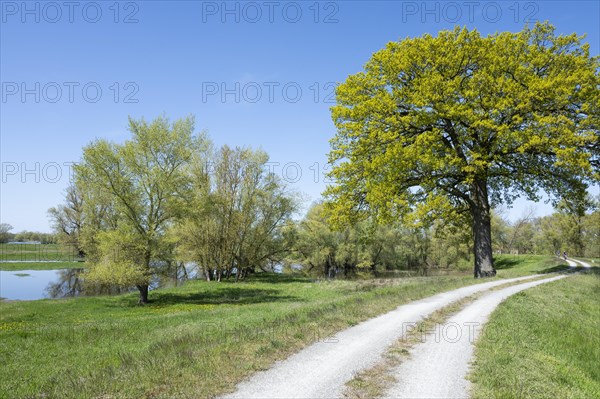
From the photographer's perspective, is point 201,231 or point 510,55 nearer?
point 510,55

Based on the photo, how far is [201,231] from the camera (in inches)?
1661

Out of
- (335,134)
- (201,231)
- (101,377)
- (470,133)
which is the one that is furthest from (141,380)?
(201,231)

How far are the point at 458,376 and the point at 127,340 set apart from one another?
12517 millimetres

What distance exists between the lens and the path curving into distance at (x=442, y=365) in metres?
7.11

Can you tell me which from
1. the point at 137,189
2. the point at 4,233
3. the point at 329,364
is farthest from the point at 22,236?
the point at 329,364

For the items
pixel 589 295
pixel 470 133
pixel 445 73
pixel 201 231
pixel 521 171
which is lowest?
pixel 589 295

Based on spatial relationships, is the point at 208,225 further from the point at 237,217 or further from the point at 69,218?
the point at 69,218

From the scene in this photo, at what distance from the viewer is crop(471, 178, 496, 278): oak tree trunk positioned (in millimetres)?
26250

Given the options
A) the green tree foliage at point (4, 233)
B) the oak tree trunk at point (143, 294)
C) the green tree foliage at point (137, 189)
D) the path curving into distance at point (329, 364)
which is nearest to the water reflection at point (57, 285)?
the oak tree trunk at point (143, 294)

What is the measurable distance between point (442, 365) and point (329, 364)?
101 inches

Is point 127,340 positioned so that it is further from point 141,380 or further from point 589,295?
point 589,295

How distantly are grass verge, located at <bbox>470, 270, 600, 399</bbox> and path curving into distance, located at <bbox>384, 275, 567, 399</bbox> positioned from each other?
0.28 metres

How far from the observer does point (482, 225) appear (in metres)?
26.3

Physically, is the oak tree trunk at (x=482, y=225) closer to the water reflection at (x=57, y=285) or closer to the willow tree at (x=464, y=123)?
the willow tree at (x=464, y=123)
